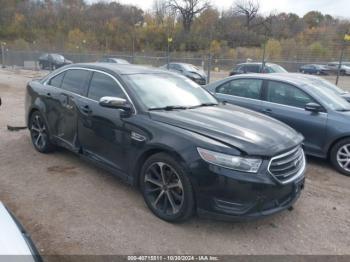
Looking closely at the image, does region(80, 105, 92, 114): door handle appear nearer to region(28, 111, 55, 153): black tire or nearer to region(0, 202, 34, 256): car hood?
region(28, 111, 55, 153): black tire

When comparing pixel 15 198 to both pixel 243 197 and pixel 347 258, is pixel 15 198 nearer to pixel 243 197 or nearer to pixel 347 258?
pixel 243 197

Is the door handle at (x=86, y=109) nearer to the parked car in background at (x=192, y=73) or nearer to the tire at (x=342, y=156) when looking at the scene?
the tire at (x=342, y=156)

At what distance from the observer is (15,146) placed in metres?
5.79

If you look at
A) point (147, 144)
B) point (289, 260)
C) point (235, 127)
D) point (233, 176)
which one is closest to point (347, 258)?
point (289, 260)

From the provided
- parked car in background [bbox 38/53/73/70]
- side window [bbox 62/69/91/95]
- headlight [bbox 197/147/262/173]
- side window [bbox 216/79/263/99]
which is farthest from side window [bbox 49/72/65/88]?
parked car in background [bbox 38/53/73/70]

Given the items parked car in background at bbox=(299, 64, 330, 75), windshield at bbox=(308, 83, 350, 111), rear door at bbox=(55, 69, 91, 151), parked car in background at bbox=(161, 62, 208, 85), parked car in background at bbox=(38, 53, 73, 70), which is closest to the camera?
rear door at bbox=(55, 69, 91, 151)

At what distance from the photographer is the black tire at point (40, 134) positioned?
17.3 ft

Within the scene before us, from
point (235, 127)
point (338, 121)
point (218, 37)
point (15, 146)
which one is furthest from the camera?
point (218, 37)

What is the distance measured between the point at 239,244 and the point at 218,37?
227 feet

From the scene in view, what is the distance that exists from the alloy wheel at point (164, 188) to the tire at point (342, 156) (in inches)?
121

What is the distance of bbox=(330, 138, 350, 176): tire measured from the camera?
5.11m

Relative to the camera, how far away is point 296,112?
5.61 metres

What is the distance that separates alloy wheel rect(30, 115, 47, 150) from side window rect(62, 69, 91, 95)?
81 centimetres

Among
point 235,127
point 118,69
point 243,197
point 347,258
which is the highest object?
point 118,69
